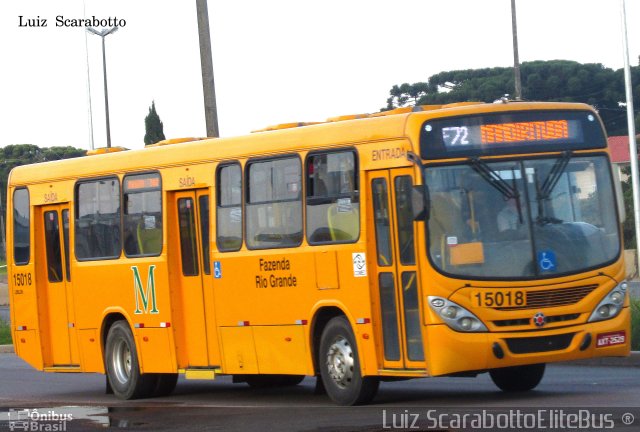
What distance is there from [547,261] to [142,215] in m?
5.97

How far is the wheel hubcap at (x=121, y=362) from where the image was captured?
59.9 ft

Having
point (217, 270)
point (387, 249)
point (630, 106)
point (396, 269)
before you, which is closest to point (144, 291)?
point (217, 270)

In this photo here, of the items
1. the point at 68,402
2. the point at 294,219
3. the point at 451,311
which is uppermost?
the point at 294,219

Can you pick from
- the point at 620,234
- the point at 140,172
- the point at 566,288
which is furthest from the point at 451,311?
the point at 140,172

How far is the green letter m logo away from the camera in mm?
17469

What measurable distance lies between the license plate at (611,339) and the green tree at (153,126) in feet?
144

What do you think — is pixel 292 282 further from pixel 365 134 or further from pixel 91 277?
pixel 91 277

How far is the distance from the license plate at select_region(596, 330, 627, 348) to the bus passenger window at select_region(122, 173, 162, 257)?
5.84 metres

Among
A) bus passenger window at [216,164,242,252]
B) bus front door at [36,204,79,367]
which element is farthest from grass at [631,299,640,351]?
bus front door at [36,204,79,367]

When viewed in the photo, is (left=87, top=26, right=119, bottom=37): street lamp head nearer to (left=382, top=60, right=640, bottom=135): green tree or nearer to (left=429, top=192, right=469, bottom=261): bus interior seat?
(left=382, top=60, right=640, bottom=135): green tree

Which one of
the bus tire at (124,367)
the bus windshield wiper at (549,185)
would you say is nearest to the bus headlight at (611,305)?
the bus windshield wiper at (549,185)

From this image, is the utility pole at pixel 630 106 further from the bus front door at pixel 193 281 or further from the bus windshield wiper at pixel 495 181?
the bus windshield wiper at pixel 495 181

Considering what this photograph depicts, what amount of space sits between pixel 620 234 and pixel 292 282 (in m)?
3.41

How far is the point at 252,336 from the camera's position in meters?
15.9
